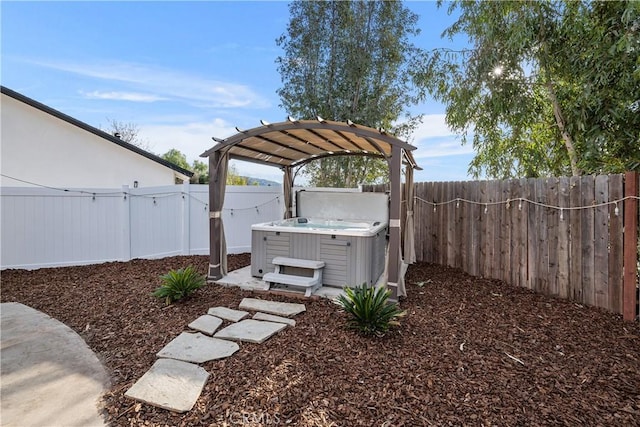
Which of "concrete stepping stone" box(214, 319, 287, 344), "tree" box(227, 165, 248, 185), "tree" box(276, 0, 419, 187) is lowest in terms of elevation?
"concrete stepping stone" box(214, 319, 287, 344)

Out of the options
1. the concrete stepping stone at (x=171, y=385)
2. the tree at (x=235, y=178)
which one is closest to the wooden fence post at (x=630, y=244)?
the concrete stepping stone at (x=171, y=385)

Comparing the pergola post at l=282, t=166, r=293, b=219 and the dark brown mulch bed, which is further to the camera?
the pergola post at l=282, t=166, r=293, b=219

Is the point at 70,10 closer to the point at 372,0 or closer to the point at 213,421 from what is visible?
the point at 372,0

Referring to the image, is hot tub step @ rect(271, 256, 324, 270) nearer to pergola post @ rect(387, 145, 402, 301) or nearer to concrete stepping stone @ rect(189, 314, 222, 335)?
pergola post @ rect(387, 145, 402, 301)

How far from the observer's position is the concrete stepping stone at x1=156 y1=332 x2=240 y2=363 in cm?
275

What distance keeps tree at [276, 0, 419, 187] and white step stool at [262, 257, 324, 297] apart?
5028mm

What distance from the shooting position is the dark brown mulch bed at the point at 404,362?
208cm

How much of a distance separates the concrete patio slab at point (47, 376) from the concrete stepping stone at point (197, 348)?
0.49 metres

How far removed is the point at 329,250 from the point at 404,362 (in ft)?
6.88

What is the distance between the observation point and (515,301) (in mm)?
4031

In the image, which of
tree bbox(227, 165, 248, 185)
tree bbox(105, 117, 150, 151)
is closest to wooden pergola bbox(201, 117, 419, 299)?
tree bbox(227, 165, 248, 185)

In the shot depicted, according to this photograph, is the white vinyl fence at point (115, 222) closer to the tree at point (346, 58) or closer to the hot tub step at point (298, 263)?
the hot tub step at point (298, 263)

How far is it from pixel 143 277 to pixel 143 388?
3.16 m

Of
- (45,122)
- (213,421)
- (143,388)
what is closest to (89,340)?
(143,388)
